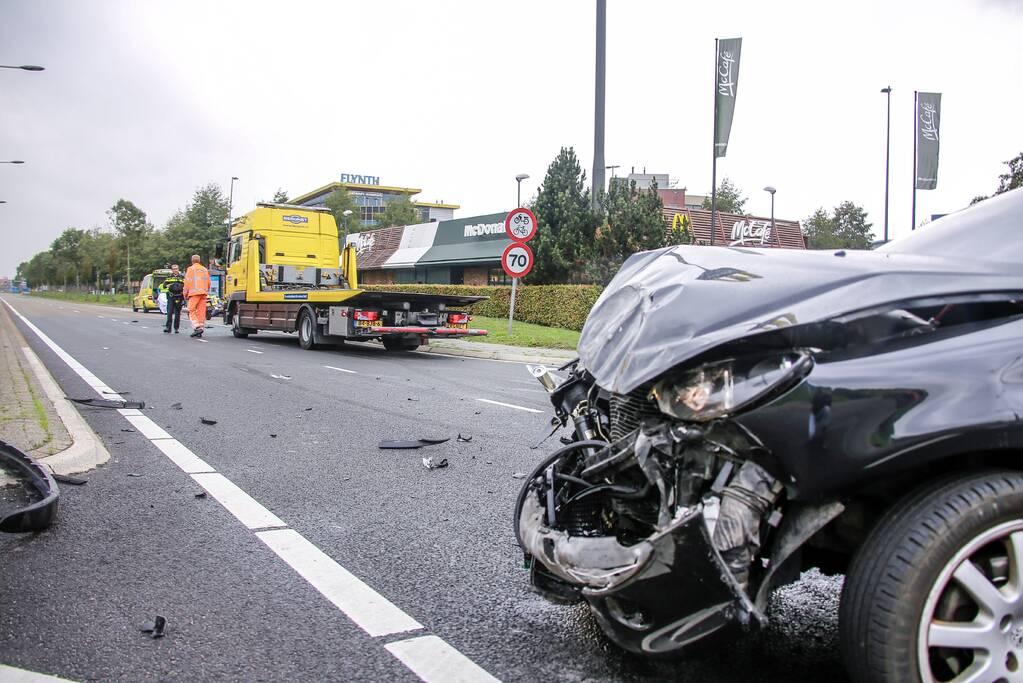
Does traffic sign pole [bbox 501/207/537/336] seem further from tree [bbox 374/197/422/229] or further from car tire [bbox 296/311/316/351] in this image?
tree [bbox 374/197/422/229]

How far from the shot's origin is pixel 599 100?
21.1 m

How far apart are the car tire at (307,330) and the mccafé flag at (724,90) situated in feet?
36.3

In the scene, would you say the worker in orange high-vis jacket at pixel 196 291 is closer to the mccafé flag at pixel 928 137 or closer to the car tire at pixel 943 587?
the mccafé flag at pixel 928 137

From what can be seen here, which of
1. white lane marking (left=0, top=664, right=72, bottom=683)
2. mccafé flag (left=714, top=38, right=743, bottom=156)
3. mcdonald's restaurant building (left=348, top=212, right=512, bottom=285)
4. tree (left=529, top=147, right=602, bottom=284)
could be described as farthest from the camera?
mcdonald's restaurant building (left=348, top=212, right=512, bottom=285)

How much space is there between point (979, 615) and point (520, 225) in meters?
15.2

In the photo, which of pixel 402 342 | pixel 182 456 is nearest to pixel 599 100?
pixel 402 342

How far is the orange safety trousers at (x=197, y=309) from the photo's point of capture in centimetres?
1962

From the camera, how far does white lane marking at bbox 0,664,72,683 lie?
2.39 meters

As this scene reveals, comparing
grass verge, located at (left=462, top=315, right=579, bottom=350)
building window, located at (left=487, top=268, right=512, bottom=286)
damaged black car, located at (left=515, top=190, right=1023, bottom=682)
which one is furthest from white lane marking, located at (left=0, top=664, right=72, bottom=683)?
building window, located at (left=487, top=268, right=512, bottom=286)

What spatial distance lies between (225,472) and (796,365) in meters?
4.20

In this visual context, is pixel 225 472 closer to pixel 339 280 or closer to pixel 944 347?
pixel 944 347

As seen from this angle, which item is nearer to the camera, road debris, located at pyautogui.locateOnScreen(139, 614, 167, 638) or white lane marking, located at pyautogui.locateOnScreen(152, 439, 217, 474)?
road debris, located at pyautogui.locateOnScreen(139, 614, 167, 638)

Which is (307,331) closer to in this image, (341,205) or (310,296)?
(310,296)

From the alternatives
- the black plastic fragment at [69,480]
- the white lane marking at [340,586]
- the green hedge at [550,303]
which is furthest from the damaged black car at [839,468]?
the green hedge at [550,303]
